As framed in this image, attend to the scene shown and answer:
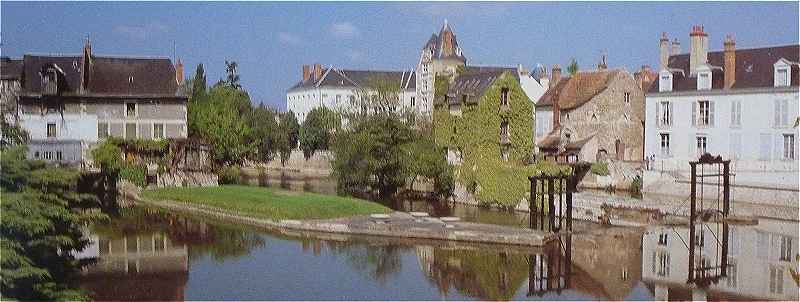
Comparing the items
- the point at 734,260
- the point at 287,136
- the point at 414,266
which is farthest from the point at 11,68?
the point at 734,260

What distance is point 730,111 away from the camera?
27172 mm

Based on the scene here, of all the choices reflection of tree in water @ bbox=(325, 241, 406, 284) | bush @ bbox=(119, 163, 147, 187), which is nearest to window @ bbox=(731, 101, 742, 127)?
reflection of tree in water @ bbox=(325, 241, 406, 284)

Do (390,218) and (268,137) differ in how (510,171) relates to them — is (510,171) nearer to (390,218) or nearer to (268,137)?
(390,218)

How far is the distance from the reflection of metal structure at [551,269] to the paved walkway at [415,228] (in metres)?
0.50

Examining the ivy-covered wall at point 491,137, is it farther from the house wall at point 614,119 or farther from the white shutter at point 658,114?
the house wall at point 614,119

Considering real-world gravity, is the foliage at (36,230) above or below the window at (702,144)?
below

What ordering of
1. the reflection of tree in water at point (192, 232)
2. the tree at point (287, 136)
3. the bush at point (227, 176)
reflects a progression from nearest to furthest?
the reflection of tree in water at point (192, 232)
the bush at point (227, 176)
the tree at point (287, 136)

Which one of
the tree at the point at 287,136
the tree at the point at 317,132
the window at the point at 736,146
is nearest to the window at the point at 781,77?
the window at the point at 736,146

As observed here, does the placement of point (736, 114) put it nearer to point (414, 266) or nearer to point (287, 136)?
point (414, 266)

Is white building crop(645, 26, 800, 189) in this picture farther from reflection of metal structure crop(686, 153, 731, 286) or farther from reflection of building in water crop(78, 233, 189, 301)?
reflection of building in water crop(78, 233, 189, 301)

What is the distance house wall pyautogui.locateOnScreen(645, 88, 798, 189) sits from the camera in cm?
2520

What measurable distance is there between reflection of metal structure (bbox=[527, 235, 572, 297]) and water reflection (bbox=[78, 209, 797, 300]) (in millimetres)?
18

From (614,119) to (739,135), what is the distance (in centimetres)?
581

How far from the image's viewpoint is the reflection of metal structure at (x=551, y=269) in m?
15.2
